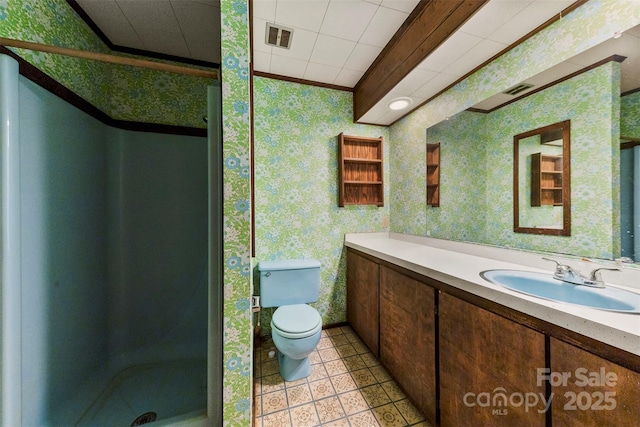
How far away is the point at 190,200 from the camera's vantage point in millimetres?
1645

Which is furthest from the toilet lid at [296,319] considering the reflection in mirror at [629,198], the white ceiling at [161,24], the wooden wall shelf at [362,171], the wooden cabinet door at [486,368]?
the white ceiling at [161,24]

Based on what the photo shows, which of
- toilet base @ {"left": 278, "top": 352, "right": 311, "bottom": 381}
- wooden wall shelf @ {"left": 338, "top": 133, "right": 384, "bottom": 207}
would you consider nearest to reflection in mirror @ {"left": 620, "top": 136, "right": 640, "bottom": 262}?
wooden wall shelf @ {"left": 338, "top": 133, "right": 384, "bottom": 207}

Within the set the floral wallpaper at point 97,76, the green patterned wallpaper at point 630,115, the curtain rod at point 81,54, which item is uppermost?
the floral wallpaper at point 97,76

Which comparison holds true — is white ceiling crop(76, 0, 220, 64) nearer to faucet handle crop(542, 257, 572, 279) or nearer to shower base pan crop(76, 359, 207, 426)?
shower base pan crop(76, 359, 207, 426)

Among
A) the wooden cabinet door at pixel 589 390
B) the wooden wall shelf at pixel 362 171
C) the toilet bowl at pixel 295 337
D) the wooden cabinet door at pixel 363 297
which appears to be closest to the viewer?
the wooden cabinet door at pixel 589 390

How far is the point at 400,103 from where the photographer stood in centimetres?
185

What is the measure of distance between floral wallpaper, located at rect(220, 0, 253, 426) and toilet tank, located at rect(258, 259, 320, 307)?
921 millimetres

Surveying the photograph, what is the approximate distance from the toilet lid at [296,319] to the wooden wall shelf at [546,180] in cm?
152

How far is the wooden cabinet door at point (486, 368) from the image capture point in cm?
73

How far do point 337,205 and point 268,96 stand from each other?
4.01 ft

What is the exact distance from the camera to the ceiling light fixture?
1.81 m

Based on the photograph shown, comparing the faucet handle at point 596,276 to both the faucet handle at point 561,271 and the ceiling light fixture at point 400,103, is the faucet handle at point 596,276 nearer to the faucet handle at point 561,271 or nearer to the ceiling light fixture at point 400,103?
the faucet handle at point 561,271

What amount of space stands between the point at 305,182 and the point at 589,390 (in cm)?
191

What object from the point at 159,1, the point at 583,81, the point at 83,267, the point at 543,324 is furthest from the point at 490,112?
the point at 83,267
